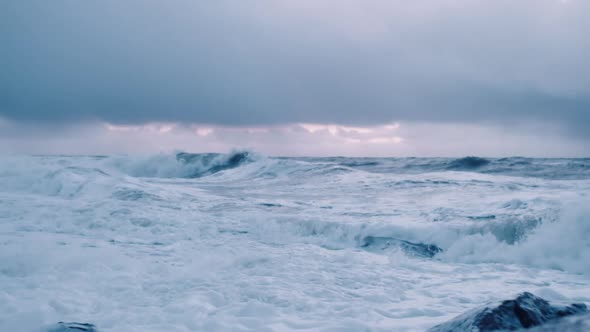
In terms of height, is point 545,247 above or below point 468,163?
below

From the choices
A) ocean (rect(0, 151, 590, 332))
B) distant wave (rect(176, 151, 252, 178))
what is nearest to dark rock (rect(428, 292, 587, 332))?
ocean (rect(0, 151, 590, 332))

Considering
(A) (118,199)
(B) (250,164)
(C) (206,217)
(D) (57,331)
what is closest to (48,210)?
(A) (118,199)

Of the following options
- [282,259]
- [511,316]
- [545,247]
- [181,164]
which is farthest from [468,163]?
[511,316]

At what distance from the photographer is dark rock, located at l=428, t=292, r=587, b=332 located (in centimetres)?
286

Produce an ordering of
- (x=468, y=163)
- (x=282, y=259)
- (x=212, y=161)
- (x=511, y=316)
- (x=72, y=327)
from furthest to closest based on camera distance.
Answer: (x=212, y=161) → (x=468, y=163) → (x=282, y=259) → (x=72, y=327) → (x=511, y=316)

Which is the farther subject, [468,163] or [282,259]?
[468,163]

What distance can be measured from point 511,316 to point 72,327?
301 centimetres

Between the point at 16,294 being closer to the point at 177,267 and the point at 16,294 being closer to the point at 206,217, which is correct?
the point at 177,267

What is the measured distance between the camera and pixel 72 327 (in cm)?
324

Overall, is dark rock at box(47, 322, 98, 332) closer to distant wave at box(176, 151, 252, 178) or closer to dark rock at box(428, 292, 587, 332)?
dark rock at box(428, 292, 587, 332)

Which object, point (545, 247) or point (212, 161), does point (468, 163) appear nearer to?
point (212, 161)

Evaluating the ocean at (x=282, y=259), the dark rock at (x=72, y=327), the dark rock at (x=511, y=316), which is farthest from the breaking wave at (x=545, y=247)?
the dark rock at (x=72, y=327)

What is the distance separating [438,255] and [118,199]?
303 inches

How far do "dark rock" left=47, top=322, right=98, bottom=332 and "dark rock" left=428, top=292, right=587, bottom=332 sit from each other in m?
2.46
